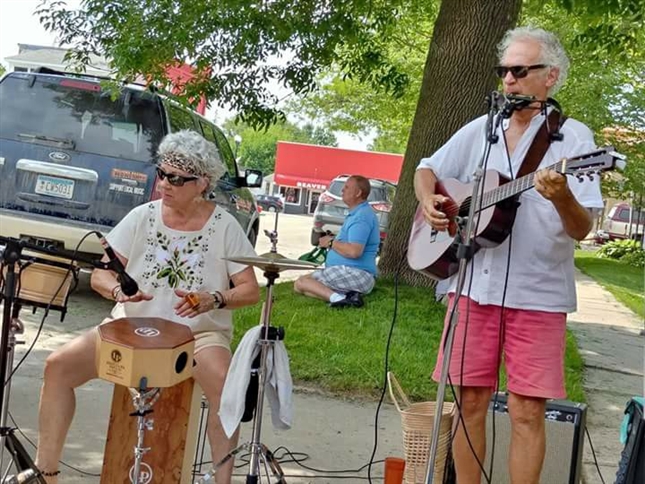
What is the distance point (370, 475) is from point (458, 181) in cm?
154

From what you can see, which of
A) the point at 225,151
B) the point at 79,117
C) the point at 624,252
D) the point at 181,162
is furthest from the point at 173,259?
the point at 624,252

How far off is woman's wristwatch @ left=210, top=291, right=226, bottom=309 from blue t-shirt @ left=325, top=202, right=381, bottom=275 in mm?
3627

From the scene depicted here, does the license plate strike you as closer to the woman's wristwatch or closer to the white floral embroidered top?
the white floral embroidered top

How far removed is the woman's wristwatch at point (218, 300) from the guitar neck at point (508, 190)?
1108 millimetres

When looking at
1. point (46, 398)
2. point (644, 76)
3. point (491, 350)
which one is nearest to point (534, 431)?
point (491, 350)

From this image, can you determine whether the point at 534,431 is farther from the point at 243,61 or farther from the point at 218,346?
the point at 243,61

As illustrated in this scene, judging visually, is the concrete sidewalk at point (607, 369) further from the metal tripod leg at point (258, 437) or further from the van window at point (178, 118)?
the van window at point (178, 118)

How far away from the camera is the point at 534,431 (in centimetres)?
286

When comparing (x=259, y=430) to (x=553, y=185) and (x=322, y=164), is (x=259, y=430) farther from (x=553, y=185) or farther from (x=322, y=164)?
(x=322, y=164)

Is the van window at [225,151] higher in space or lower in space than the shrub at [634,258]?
higher

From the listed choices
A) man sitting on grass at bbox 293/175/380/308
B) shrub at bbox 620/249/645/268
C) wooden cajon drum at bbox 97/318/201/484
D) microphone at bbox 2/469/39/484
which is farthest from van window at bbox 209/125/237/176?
shrub at bbox 620/249/645/268

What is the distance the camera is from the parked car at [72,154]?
256 inches

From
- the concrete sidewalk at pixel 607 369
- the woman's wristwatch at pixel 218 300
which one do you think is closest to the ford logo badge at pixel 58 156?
the woman's wristwatch at pixel 218 300

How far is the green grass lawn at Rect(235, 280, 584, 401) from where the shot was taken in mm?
5242
